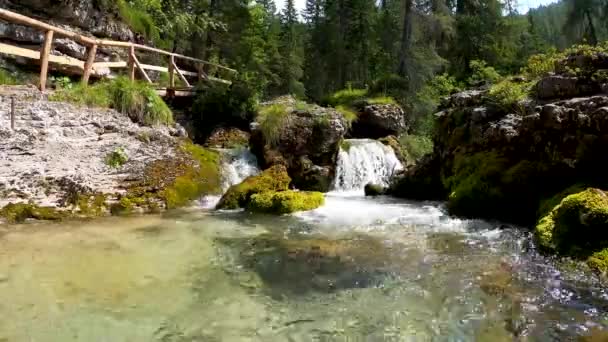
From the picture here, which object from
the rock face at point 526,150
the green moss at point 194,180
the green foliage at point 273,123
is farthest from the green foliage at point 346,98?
the green moss at point 194,180

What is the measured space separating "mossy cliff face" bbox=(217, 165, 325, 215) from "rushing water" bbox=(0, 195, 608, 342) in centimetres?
165

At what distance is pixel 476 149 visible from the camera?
10445 millimetres

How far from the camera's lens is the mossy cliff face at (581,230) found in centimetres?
579

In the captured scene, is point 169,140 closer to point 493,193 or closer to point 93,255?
point 93,255

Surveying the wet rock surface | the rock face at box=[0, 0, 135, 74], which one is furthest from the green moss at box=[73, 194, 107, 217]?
the rock face at box=[0, 0, 135, 74]

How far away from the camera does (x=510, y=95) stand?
33.6ft

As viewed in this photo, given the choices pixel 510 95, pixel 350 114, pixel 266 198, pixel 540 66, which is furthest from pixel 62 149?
pixel 540 66

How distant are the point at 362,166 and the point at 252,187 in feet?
16.7

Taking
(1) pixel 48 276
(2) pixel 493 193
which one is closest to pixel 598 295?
(2) pixel 493 193

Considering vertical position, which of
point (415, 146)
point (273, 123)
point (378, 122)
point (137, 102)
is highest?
point (378, 122)

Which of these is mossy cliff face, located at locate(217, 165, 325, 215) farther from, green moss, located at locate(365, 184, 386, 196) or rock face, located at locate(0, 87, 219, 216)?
green moss, located at locate(365, 184, 386, 196)

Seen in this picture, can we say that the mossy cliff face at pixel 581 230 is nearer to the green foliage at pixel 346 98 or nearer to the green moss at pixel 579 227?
the green moss at pixel 579 227

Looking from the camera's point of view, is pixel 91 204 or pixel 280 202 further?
pixel 280 202

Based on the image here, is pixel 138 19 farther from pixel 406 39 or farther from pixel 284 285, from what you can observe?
pixel 284 285
